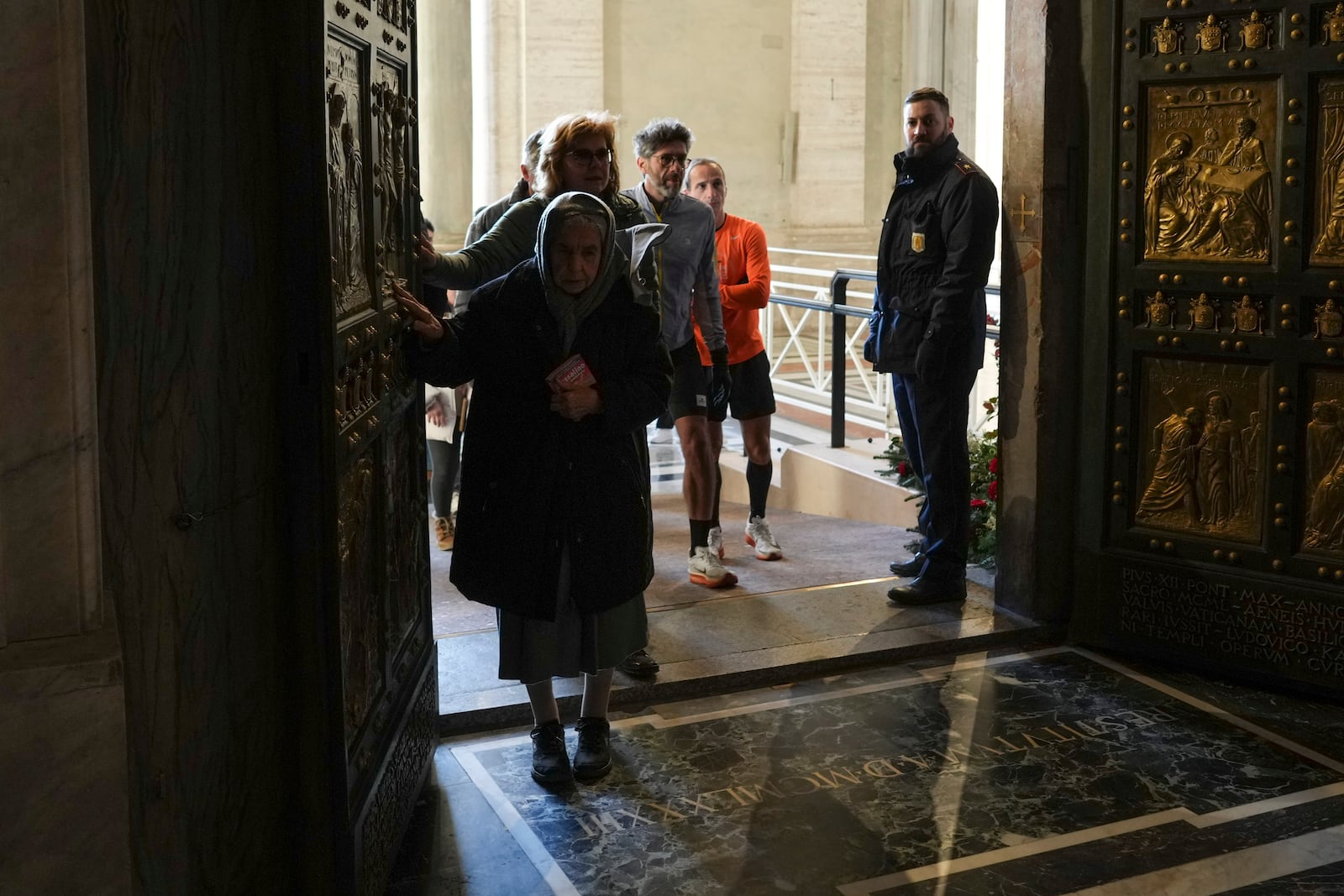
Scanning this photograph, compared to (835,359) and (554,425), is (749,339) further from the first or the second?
(554,425)

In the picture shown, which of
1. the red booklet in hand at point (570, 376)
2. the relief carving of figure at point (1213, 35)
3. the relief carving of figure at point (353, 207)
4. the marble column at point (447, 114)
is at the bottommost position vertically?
the red booklet in hand at point (570, 376)

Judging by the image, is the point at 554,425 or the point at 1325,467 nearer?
the point at 554,425

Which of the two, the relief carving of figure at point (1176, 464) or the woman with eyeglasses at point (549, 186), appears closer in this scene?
the woman with eyeglasses at point (549, 186)

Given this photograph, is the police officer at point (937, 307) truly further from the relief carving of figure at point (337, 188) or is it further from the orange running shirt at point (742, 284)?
the relief carving of figure at point (337, 188)

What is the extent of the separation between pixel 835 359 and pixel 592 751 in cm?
464

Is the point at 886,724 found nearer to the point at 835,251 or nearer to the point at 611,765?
the point at 611,765

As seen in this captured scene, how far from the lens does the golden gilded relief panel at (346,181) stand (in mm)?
2717

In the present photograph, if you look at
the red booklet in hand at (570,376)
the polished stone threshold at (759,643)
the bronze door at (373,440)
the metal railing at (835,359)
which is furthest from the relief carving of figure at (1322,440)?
the bronze door at (373,440)

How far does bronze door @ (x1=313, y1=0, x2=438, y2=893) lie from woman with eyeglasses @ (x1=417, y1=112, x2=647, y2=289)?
41 cm

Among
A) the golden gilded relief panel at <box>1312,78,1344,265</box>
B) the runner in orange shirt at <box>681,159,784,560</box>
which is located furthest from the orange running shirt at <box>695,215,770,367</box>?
the golden gilded relief panel at <box>1312,78,1344,265</box>

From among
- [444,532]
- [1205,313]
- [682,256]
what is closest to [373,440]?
[682,256]

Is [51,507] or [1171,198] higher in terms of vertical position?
[1171,198]

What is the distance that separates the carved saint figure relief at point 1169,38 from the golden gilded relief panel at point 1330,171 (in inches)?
18.2

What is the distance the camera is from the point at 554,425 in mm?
3586
